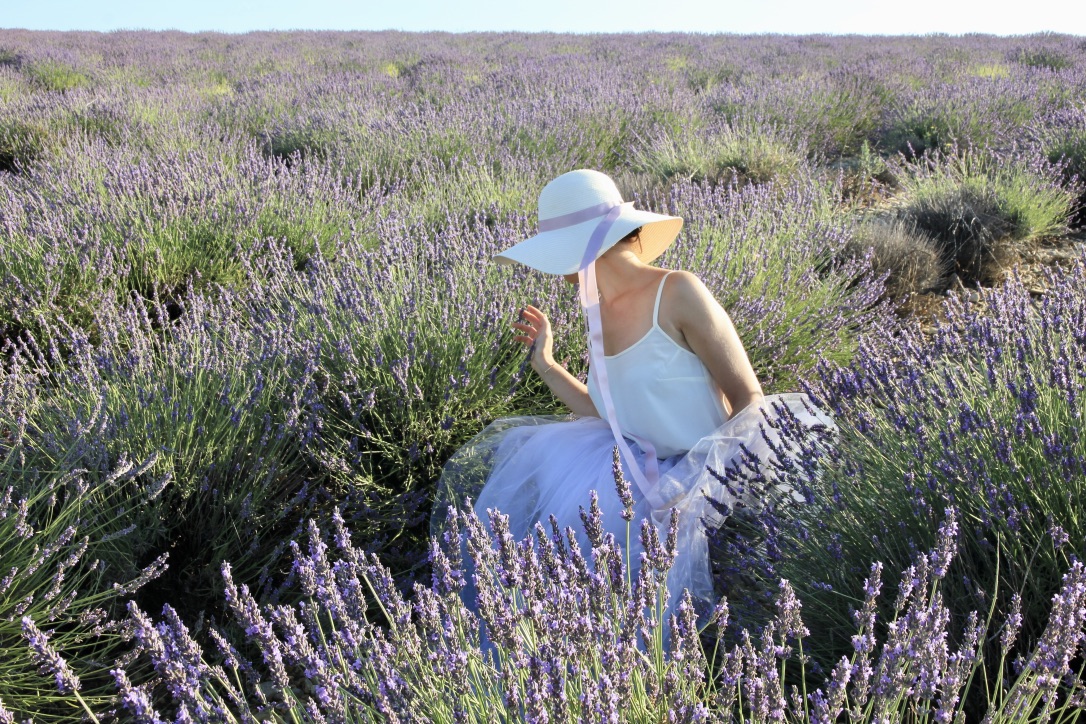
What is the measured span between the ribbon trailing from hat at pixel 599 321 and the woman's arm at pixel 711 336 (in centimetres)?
19

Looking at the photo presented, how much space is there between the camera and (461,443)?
2590 mm

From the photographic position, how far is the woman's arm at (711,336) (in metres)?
1.96

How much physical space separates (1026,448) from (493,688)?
109 cm

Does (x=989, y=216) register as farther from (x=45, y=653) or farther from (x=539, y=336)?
(x=45, y=653)

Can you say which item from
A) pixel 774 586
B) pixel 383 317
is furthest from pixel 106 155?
pixel 774 586

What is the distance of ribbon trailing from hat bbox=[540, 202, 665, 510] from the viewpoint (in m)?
1.98

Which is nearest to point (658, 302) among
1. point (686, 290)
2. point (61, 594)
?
point (686, 290)

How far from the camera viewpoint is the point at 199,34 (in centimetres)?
2266

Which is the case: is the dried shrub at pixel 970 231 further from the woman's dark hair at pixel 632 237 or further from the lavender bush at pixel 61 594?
the lavender bush at pixel 61 594

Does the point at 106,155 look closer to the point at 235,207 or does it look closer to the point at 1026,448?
the point at 235,207

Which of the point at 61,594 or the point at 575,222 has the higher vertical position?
the point at 575,222

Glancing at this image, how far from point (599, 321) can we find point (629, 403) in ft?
0.87

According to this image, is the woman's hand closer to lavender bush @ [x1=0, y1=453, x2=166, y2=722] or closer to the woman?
the woman

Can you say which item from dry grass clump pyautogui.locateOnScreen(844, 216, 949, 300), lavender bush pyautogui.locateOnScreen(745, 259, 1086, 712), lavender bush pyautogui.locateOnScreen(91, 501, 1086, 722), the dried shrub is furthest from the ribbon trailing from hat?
the dried shrub
